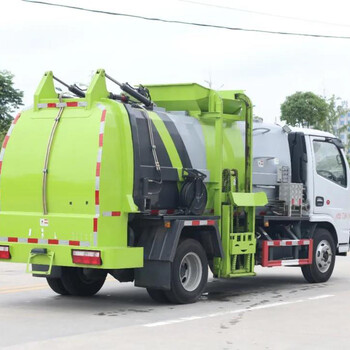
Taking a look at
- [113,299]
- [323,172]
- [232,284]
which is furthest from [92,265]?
[323,172]

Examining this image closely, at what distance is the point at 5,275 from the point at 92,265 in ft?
17.8

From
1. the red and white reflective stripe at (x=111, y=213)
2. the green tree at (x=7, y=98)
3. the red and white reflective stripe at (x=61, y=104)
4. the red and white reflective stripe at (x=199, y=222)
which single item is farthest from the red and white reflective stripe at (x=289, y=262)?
the green tree at (x=7, y=98)

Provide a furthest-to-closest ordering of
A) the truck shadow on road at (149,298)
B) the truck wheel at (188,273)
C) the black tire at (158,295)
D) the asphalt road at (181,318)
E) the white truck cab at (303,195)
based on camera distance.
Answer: the white truck cab at (303,195) → the black tire at (158,295) → the truck wheel at (188,273) → the truck shadow on road at (149,298) → the asphalt road at (181,318)

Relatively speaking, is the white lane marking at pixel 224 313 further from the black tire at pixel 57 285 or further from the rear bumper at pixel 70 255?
the black tire at pixel 57 285

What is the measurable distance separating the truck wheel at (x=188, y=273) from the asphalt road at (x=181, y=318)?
18 centimetres

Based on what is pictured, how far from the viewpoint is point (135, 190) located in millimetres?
11992

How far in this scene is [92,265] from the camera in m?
11.5

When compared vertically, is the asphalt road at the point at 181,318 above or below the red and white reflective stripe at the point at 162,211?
below

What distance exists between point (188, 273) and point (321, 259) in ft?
12.4

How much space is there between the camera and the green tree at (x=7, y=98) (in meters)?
36.2

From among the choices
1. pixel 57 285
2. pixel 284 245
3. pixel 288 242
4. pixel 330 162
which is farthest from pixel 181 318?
pixel 330 162

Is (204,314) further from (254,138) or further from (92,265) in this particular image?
(254,138)

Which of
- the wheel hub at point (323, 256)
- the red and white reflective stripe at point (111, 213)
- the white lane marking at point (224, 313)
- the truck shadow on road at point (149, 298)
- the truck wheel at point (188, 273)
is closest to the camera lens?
the white lane marking at point (224, 313)

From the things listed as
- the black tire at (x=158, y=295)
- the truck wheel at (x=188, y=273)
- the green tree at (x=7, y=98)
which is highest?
the green tree at (x=7, y=98)
